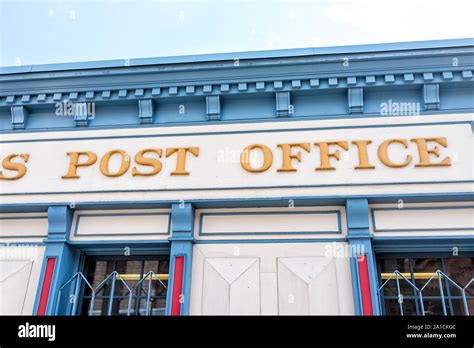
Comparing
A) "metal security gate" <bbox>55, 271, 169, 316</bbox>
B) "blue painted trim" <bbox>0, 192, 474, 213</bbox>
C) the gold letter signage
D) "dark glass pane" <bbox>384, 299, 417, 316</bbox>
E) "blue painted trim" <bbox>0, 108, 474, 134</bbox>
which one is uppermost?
"blue painted trim" <bbox>0, 108, 474, 134</bbox>

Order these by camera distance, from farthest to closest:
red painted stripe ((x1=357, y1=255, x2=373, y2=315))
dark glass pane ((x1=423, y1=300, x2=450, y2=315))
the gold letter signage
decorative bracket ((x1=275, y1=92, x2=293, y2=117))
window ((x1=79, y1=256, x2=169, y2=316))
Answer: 1. decorative bracket ((x1=275, y1=92, x2=293, y2=117))
2. the gold letter signage
3. window ((x1=79, y1=256, x2=169, y2=316))
4. dark glass pane ((x1=423, y1=300, x2=450, y2=315))
5. red painted stripe ((x1=357, y1=255, x2=373, y2=315))

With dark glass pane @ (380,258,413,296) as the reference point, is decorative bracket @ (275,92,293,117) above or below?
above

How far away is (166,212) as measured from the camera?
6.15 meters

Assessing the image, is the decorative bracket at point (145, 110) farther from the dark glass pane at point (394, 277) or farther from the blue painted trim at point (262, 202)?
the dark glass pane at point (394, 277)

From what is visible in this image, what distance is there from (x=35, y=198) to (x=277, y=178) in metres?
3.81

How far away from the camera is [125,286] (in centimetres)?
604

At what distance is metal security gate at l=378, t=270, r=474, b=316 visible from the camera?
527 cm

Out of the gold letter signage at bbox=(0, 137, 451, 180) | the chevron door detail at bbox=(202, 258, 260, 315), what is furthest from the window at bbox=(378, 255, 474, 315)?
the chevron door detail at bbox=(202, 258, 260, 315)

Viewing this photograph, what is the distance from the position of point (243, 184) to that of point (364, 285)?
7.22 feet

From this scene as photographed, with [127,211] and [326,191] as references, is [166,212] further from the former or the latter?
[326,191]

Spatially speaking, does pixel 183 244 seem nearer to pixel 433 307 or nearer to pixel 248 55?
pixel 248 55

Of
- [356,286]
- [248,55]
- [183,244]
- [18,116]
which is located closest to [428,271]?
[356,286]

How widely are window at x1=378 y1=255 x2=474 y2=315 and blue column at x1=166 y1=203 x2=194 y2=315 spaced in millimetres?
2678

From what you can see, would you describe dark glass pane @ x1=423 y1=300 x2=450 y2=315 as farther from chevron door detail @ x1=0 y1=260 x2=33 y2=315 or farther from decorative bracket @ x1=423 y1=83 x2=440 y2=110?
chevron door detail @ x1=0 y1=260 x2=33 y2=315
